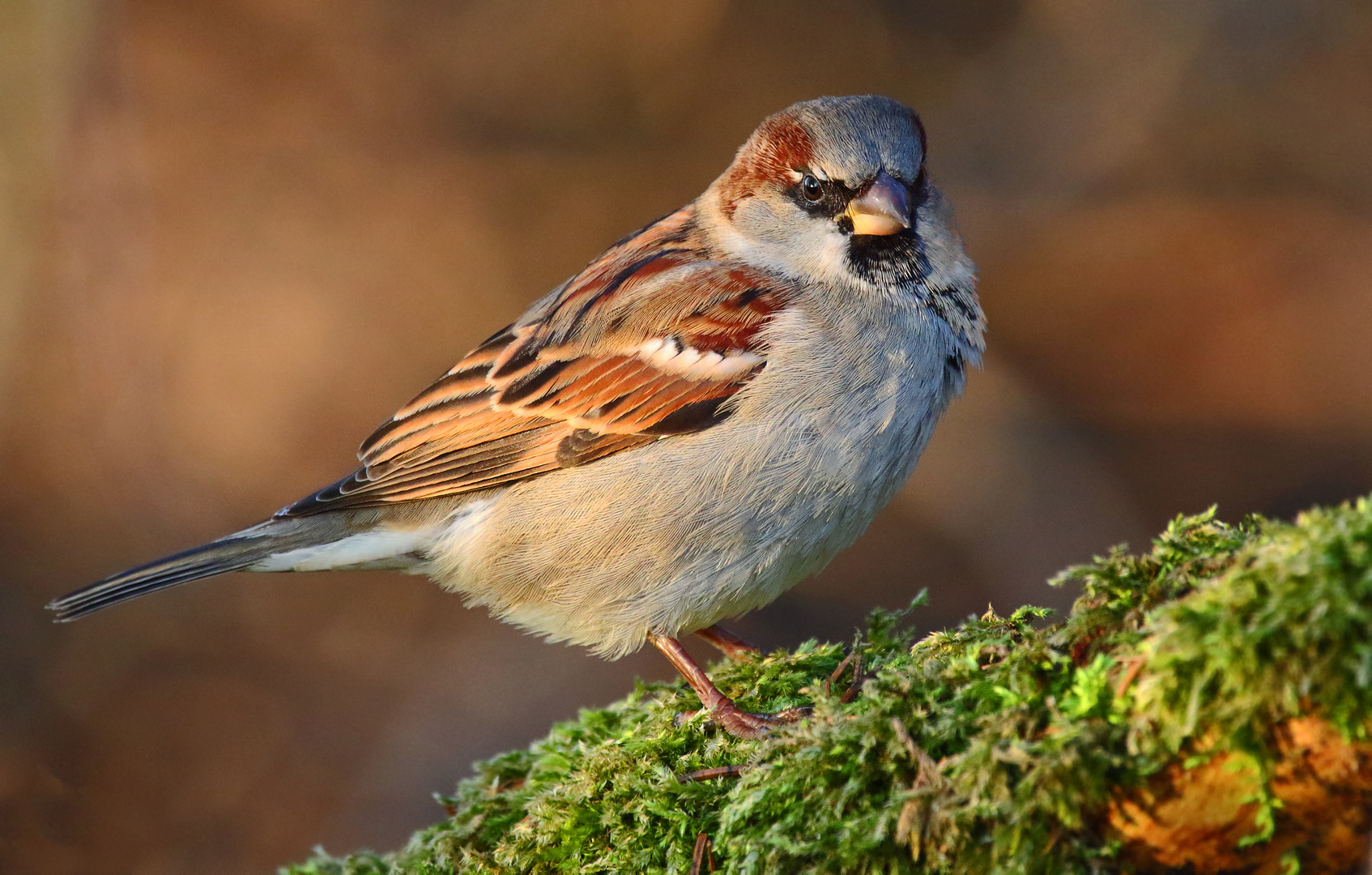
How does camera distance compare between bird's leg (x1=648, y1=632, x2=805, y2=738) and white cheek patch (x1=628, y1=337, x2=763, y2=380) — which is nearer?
bird's leg (x1=648, y1=632, x2=805, y2=738)

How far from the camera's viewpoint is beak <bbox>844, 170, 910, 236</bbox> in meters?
3.28

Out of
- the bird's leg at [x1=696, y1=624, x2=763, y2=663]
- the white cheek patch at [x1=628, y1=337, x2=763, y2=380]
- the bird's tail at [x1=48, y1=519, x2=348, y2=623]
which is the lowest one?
the bird's leg at [x1=696, y1=624, x2=763, y2=663]

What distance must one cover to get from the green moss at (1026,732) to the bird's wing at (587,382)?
43.0 inches

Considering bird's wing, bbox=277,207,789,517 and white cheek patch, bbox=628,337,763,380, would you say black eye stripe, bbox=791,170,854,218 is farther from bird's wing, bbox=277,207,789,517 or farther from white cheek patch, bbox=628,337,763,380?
white cheek patch, bbox=628,337,763,380

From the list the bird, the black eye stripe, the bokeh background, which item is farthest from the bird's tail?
the bokeh background

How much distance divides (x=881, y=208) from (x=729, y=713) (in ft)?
5.10

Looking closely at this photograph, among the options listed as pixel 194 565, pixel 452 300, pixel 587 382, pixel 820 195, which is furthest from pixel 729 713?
pixel 452 300

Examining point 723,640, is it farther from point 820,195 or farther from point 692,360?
point 820,195

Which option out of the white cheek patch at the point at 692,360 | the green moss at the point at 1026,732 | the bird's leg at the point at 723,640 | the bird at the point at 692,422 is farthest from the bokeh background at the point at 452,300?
the green moss at the point at 1026,732

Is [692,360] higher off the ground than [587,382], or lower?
lower

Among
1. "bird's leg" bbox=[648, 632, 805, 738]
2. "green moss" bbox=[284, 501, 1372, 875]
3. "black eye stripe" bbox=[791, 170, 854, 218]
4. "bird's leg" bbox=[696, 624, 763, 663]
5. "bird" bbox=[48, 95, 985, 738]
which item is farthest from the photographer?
"bird's leg" bbox=[696, 624, 763, 663]

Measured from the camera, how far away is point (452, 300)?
8211mm

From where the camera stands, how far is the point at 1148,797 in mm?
1563

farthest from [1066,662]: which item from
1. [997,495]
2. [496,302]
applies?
[496,302]
